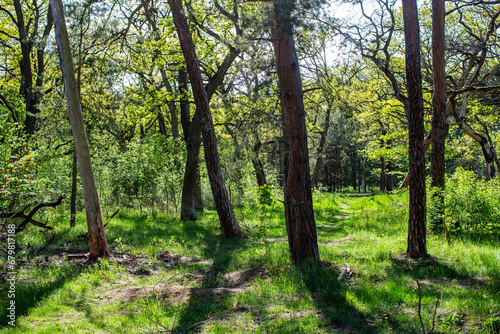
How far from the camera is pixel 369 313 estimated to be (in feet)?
13.4

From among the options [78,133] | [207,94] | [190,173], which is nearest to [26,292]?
[78,133]

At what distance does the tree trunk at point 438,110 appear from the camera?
726 cm

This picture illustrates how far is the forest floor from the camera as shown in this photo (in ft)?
12.6

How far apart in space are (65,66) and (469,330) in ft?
25.4

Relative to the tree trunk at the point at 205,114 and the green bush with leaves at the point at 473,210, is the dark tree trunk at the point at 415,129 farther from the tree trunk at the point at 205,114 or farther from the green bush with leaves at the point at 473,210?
the tree trunk at the point at 205,114

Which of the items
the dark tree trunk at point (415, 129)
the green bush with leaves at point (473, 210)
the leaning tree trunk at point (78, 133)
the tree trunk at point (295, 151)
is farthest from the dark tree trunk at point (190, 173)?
the green bush with leaves at point (473, 210)

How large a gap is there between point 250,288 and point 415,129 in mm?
4332

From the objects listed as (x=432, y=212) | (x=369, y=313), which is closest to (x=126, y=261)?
(x=369, y=313)

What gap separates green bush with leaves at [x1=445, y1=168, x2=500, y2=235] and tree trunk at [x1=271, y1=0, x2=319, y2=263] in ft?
11.3

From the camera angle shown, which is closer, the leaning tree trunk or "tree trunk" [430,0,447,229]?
the leaning tree trunk

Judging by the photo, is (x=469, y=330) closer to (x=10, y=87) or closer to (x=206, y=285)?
(x=206, y=285)

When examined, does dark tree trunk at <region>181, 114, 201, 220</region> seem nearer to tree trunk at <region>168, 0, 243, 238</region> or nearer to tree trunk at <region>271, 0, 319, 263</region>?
tree trunk at <region>168, 0, 243, 238</region>

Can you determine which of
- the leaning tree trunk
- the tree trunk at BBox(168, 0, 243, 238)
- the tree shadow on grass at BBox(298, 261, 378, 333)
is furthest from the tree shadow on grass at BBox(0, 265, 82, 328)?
the tree trunk at BBox(168, 0, 243, 238)

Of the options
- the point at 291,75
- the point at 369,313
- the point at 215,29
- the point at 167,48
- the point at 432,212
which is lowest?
the point at 369,313
